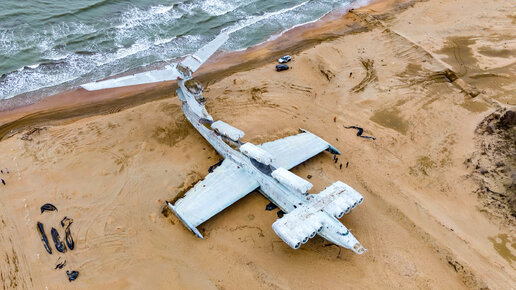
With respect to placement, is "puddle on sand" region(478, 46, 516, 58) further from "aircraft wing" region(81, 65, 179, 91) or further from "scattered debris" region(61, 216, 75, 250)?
"scattered debris" region(61, 216, 75, 250)

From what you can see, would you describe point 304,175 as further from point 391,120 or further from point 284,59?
point 284,59

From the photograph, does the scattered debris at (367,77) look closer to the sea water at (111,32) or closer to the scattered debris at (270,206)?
the sea water at (111,32)

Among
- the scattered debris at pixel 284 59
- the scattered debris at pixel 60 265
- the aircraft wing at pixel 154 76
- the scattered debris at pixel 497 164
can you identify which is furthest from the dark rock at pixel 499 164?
the scattered debris at pixel 60 265

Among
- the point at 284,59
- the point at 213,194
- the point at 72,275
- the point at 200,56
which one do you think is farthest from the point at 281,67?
the point at 72,275

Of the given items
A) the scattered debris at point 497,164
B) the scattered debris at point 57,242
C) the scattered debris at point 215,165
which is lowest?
the scattered debris at point 497,164

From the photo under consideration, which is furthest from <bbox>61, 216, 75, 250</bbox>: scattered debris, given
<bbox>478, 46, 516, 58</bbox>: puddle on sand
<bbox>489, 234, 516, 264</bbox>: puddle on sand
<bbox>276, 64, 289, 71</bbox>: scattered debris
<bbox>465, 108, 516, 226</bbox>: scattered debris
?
<bbox>478, 46, 516, 58</bbox>: puddle on sand
